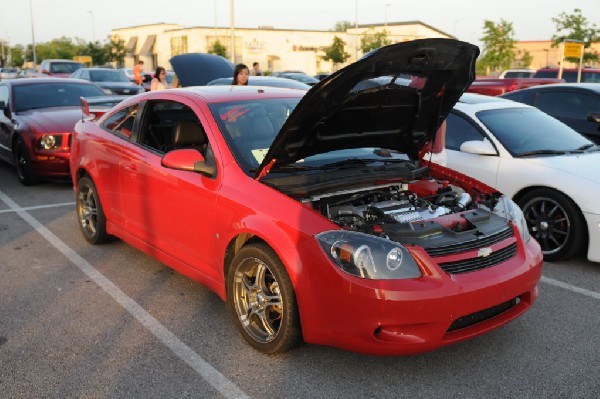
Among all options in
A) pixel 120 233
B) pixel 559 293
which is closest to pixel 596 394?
pixel 559 293

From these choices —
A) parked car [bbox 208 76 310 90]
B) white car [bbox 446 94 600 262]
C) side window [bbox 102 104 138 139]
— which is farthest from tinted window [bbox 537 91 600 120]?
side window [bbox 102 104 138 139]

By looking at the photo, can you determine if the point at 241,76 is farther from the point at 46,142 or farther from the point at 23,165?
the point at 23,165

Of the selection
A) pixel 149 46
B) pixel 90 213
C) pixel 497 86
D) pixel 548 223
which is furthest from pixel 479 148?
pixel 149 46

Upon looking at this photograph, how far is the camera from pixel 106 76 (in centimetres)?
2139

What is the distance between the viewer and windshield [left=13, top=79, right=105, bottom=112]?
9.71 meters

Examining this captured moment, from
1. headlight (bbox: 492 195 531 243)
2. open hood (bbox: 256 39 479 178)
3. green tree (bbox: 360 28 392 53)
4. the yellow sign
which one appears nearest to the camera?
open hood (bbox: 256 39 479 178)

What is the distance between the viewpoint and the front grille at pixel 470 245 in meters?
3.34

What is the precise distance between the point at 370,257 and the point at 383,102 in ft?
4.40

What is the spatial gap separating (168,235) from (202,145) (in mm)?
722

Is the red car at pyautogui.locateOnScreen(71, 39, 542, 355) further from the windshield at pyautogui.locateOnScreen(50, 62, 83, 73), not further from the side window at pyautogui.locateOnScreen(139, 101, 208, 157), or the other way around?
the windshield at pyautogui.locateOnScreen(50, 62, 83, 73)

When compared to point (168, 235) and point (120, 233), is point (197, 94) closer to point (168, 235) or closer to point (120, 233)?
point (168, 235)

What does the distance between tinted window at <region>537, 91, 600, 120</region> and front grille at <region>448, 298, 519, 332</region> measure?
223 inches

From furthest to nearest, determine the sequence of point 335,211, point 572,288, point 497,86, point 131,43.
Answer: point 131,43 < point 497,86 < point 572,288 < point 335,211

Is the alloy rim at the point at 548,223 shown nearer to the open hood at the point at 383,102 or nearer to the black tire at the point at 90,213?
the open hood at the point at 383,102
